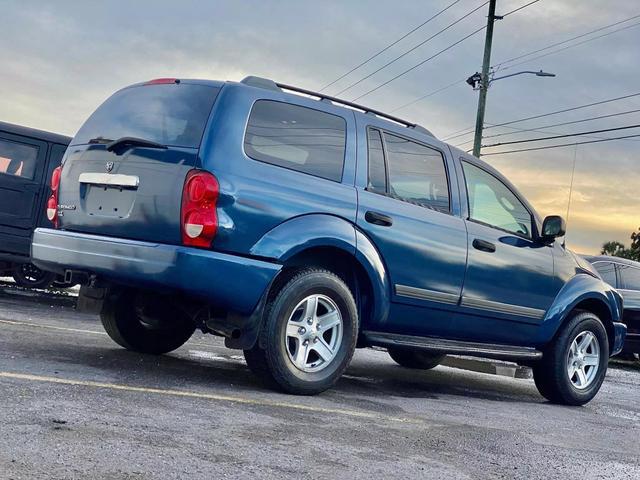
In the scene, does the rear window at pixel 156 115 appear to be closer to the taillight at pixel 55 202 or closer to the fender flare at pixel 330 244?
the taillight at pixel 55 202

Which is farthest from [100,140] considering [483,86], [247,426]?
[483,86]

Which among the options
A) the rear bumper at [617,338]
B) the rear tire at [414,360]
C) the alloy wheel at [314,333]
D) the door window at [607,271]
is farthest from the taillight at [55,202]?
the door window at [607,271]

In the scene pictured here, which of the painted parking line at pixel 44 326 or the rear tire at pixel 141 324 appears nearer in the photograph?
the rear tire at pixel 141 324

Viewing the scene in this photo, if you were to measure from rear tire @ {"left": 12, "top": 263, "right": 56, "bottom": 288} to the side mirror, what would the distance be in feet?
26.8

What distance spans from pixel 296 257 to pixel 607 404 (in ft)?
13.2

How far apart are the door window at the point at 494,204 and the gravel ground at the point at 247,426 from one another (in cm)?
145

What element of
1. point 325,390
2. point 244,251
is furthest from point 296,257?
point 325,390

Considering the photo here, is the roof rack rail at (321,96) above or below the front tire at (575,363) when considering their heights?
above

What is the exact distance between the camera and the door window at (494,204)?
7.29 m

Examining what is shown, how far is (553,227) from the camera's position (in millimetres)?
7676

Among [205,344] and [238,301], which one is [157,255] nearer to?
[238,301]

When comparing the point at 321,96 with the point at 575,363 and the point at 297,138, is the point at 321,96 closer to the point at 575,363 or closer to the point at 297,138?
the point at 297,138

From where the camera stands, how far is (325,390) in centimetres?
616

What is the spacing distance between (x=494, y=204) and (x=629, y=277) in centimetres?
778
